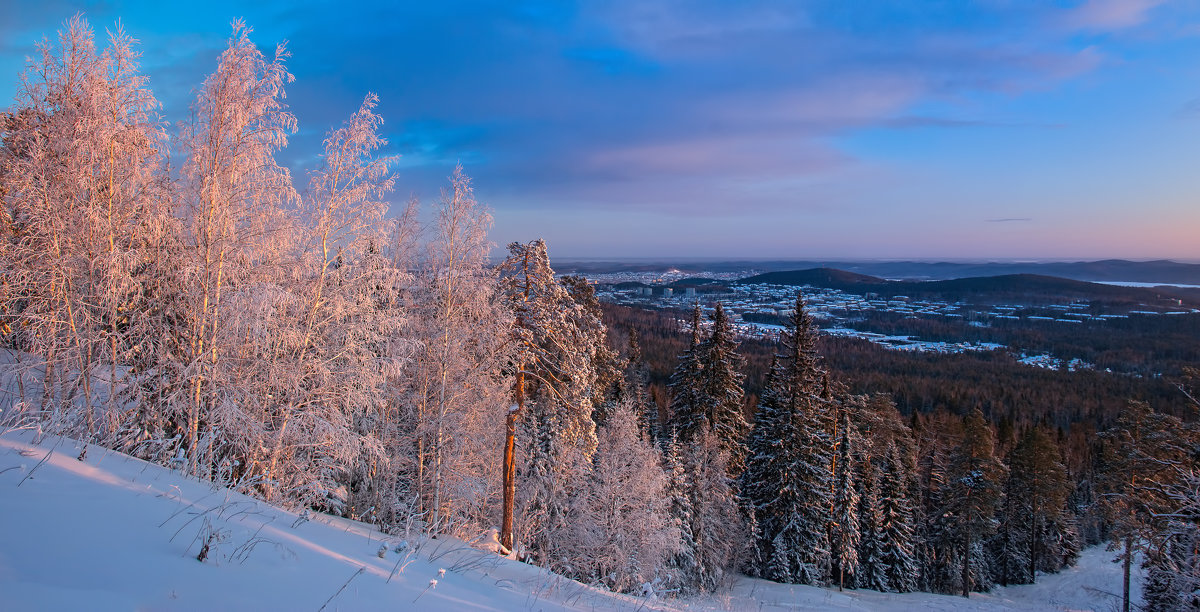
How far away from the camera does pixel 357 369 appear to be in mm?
10711

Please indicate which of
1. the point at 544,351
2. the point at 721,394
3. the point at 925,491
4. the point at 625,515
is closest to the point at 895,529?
the point at 925,491

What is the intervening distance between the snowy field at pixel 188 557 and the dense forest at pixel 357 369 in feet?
6.85

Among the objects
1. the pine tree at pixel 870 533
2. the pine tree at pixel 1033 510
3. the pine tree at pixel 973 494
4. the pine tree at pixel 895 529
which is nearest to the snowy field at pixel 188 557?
the pine tree at pixel 870 533

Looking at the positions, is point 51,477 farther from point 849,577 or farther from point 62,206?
point 849,577

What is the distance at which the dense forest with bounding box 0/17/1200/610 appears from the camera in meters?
8.97

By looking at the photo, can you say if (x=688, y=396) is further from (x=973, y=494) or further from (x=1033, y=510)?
(x=1033, y=510)

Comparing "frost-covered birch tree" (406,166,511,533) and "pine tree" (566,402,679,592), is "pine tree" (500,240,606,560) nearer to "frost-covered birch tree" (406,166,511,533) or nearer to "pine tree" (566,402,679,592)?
"frost-covered birch tree" (406,166,511,533)

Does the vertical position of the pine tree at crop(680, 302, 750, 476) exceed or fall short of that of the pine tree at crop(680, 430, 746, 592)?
it exceeds it

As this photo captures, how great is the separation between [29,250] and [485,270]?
313 inches

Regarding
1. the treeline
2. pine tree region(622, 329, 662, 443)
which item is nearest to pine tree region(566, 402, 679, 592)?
the treeline

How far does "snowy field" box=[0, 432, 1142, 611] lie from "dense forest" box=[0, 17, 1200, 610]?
6.85 ft

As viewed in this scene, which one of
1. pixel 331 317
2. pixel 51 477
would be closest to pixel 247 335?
pixel 331 317

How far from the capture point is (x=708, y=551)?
71.3ft

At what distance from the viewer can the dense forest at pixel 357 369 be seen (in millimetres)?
8969
